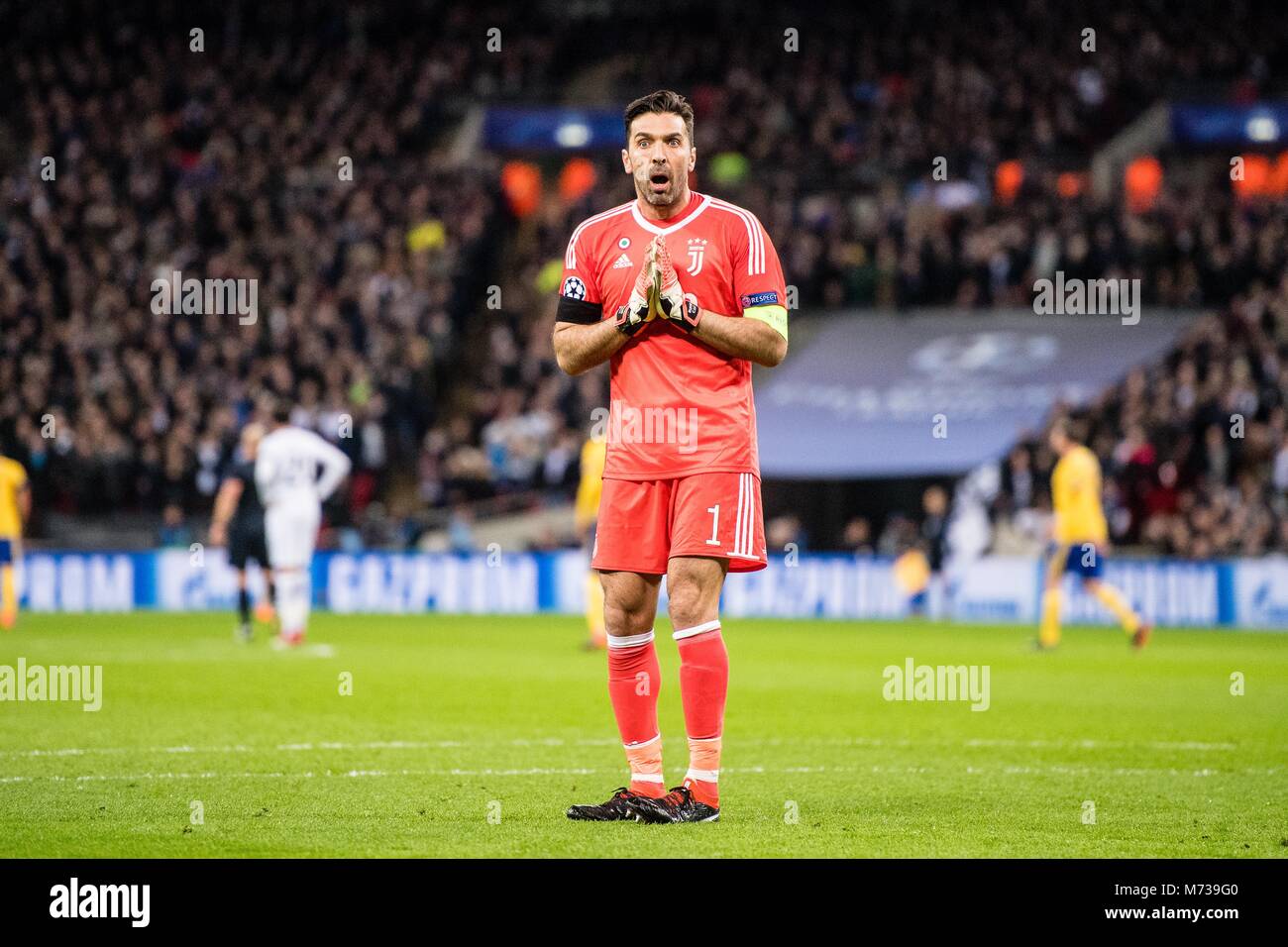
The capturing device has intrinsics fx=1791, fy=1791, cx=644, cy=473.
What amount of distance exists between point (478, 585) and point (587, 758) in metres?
16.8

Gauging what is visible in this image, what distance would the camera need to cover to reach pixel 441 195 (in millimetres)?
33812

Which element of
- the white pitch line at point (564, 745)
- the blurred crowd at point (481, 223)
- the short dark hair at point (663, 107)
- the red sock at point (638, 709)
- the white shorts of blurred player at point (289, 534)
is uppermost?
the blurred crowd at point (481, 223)

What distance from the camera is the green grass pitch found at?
21.9ft

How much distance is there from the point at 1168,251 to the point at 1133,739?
21371 millimetres

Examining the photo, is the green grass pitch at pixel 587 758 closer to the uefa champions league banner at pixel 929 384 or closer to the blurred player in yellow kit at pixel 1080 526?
the blurred player in yellow kit at pixel 1080 526

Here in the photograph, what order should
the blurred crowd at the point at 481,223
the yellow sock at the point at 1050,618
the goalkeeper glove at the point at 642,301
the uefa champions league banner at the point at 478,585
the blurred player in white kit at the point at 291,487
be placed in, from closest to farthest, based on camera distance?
1. the goalkeeper glove at the point at 642,301
2. the blurred player in white kit at the point at 291,487
3. the yellow sock at the point at 1050,618
4. the uefa champions league banner at the point at 478,585
5. the blurred crowd at the point at 481,223

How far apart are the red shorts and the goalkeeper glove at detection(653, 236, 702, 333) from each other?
621 mm

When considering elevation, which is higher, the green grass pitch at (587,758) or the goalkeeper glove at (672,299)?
the goalkeeper glove at (672,299)

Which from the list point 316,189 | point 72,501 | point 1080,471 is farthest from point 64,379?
point 1080,471

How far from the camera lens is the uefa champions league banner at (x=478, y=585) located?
25359 millimetres

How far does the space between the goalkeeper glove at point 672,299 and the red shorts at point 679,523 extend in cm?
62

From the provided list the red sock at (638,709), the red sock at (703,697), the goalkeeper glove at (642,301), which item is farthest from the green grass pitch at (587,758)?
the goalkeeper glove at (642,301)

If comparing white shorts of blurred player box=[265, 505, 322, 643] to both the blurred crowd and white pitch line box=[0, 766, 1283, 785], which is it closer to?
the blurred crowd
